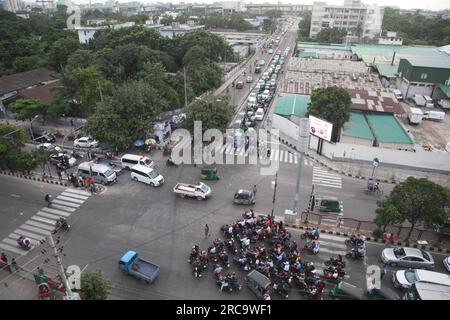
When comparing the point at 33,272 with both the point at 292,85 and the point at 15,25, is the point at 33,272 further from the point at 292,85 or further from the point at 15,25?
the point at 15,25

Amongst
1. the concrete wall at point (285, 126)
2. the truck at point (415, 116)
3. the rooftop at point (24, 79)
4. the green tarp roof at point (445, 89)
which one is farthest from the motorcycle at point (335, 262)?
the rooftop at point (24, 79)

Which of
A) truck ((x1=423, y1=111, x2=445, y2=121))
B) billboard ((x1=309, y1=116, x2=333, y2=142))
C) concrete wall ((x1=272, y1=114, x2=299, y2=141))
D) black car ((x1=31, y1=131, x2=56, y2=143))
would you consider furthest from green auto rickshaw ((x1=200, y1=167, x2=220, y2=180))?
truck ((x1=423, y1=111, x2=445, y2=121))

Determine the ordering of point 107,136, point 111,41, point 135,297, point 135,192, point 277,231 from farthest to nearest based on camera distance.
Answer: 1. point 111,41
2. point 107,136
3. point 135,192
4. point 277,231
5. point 135,297

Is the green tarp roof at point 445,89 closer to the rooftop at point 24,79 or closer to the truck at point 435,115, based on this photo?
the truck at point 435,115

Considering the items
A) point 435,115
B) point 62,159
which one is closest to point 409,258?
point 62,159

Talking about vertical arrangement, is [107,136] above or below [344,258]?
above

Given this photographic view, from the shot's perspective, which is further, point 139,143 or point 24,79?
point 24,79

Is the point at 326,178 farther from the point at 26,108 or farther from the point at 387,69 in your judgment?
the point at 387,69

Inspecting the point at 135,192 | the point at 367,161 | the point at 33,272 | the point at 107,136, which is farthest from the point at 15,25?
the point at 367,161
